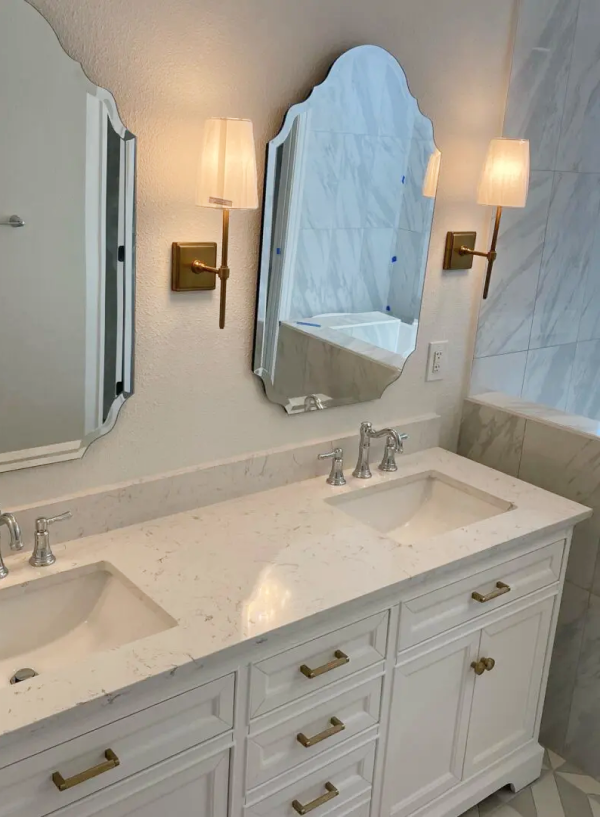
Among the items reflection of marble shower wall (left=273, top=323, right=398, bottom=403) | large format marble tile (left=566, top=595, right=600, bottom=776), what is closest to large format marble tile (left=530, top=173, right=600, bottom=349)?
reflection of marble shower wall (left=273, top=323, right=398, bottom=403)

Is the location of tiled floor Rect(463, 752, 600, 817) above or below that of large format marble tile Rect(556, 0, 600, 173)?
below

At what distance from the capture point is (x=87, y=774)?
4.39 feet

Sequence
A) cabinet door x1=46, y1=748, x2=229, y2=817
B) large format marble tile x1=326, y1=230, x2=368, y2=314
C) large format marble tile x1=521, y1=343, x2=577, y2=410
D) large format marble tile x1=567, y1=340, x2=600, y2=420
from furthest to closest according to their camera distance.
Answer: large format marble tile x1=567, y1=340, x2=600, y2=420
large format marble tile x1=521, y1=343, x2=577, y2=410
large format marble tile x1=326, y1=230, x2=368, y2=314
cabinet door x1=46, y1=748, x2=229, y2=817

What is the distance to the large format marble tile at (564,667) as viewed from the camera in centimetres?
235

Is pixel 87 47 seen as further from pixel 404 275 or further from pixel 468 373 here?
pixel 468 373

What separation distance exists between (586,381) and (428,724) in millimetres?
1525

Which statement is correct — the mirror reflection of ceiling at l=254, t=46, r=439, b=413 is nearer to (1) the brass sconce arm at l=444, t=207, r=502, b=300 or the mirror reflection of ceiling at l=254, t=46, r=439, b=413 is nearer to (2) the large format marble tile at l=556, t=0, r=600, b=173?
(1) the brass sconce arm at l=444, t=207, r=502, b=300

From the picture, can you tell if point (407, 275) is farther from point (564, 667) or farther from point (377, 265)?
point (564, 667)

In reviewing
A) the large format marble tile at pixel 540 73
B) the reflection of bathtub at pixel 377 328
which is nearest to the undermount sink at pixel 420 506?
the reflection of bathtub at pixel 377 328

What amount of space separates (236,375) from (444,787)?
3.82ft

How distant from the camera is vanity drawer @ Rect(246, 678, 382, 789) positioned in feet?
5.25

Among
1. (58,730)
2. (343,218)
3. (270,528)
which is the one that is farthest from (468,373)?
(58,730)

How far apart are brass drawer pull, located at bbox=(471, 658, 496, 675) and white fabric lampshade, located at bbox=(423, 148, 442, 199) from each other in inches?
47.3

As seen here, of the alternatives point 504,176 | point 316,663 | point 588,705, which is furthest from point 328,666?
point 504,176
